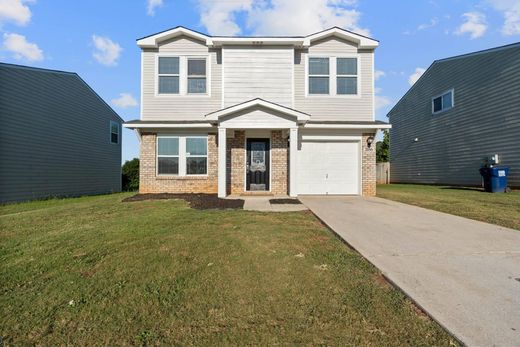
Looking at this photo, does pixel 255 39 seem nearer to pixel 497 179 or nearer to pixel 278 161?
pixel 278 161

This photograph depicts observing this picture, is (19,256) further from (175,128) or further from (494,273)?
(175,128)

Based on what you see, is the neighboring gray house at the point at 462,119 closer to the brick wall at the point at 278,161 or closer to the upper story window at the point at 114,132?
the brick wall at the point at 278,161

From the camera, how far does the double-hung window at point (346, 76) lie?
A: 12523 millimetres

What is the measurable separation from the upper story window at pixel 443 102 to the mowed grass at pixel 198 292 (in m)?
18.8

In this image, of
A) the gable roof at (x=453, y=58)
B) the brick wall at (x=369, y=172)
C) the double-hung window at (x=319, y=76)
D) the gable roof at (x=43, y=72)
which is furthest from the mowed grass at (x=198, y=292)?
the gable roof at (x=453, y=58)

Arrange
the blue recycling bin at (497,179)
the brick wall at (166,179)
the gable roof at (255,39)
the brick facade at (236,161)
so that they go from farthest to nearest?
the blue recycling bin at (497,179) → the brick wall at (166,179) → the brick facade at (236,161) → the gable roof at (255,39)

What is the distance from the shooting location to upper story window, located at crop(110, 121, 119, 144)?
21.6m

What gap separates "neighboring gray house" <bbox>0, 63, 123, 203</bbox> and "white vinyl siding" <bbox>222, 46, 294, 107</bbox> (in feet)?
31.4

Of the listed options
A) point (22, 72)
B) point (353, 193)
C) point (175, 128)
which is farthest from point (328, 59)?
point (22, 72)

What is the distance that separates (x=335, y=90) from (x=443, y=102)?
12203 millimetres

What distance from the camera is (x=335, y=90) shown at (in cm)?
1248

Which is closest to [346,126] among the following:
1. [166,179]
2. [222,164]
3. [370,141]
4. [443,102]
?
[370,141]

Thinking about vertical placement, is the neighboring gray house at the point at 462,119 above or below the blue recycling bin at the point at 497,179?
above

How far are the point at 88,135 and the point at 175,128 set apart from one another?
31.5ft
